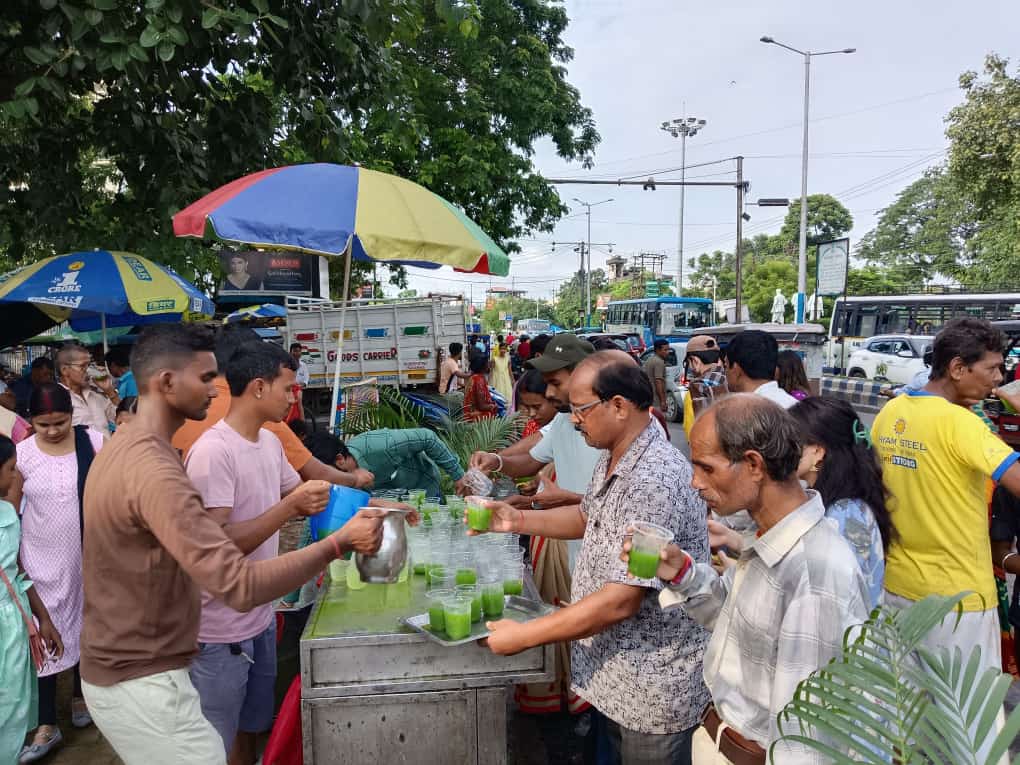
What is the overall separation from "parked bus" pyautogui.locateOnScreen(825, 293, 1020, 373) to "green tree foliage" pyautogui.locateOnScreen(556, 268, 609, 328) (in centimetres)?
4598

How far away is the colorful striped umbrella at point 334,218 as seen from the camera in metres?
4.30

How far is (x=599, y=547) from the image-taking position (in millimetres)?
2342

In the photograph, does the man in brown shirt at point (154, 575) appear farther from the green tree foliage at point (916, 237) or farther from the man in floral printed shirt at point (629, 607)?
the green tree foliage at point (916, 237)

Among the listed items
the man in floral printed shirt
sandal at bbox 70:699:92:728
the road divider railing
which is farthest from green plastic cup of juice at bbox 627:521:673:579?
the road divider railing

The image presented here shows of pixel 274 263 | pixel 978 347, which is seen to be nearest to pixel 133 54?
pixel 978 347

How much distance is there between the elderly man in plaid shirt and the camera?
65.1 inches

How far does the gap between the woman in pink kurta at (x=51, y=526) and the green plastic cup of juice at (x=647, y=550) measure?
9.69 feet

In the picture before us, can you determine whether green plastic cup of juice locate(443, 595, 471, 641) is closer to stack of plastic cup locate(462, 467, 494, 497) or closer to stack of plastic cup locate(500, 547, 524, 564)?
stack of plastic cup locate(500, 547, 524, 564)

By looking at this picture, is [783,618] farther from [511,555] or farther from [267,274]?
[267,274]

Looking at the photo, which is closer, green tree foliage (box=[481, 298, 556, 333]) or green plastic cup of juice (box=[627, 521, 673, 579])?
green plastic cup of juice (box=[627, 521, 673, 579])

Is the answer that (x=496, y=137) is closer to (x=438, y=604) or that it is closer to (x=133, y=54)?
(x=133, y=54)

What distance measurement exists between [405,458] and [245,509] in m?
2.06

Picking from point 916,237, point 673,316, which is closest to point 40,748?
point 673,316

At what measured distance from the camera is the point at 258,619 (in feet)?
9.46
